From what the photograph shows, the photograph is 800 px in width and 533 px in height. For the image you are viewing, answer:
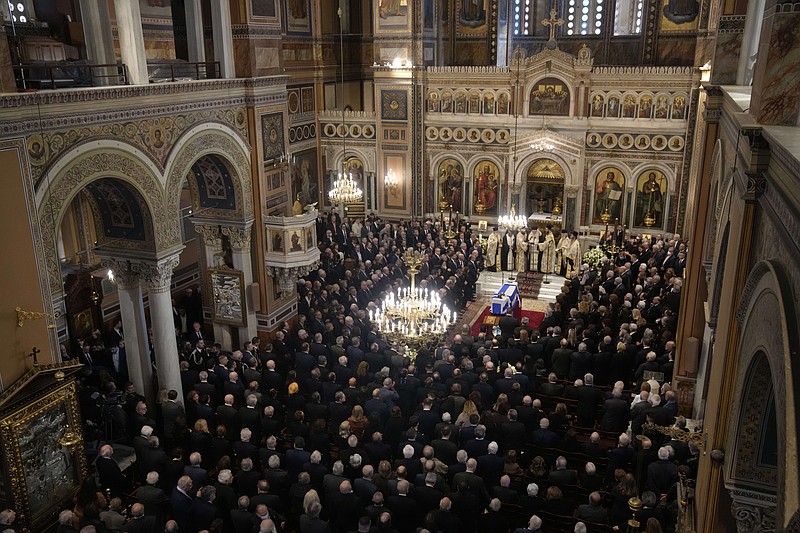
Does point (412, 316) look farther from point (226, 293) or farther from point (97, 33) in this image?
point (97, 33)

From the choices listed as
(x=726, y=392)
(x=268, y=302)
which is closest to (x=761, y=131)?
(x=726, y=392)

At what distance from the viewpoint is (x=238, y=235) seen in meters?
14.9

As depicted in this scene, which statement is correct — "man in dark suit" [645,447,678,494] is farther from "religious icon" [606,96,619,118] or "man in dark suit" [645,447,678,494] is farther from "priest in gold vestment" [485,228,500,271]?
"religious icon" [606,96,619,118]

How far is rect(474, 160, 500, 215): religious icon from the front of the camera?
919 inches

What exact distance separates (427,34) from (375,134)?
12.9 ft

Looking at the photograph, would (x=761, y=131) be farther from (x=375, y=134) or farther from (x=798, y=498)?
(x=375, y=134)

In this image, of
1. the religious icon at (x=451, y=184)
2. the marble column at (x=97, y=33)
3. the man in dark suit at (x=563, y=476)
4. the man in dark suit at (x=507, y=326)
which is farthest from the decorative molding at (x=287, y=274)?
the religious icon at (x=451, y=184)

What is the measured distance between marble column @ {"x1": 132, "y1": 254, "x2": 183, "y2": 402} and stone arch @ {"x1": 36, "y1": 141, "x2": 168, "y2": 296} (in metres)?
0.51

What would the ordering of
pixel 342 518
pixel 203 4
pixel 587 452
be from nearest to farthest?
pixel 342 518 → pixel 587 452 → pixel 203 4

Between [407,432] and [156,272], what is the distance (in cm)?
572

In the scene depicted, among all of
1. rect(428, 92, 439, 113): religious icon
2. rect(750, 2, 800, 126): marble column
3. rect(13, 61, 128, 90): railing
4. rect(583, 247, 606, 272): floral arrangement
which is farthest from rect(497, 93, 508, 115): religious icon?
rect(750, 2, 800, 126): marble column

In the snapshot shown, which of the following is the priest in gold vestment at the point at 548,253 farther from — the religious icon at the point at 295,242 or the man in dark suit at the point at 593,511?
the man in dark suit at the point at 593,511

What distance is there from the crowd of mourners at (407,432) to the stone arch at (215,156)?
2.90 meters

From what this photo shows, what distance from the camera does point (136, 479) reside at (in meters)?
11.0
